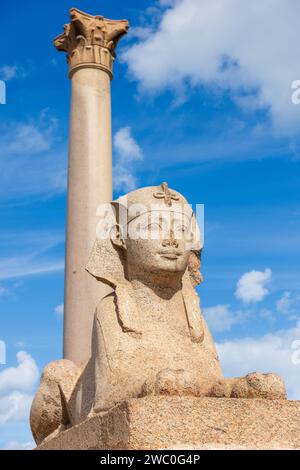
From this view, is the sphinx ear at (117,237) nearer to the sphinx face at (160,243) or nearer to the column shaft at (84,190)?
the sphinx face at (160,243)

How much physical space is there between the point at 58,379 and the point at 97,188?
7.82 metres

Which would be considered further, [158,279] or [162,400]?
[158,279]

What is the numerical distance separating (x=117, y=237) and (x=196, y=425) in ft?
7.22

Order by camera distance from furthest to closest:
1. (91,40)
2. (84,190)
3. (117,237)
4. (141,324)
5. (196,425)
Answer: (91,40)
(84,190)
(117,237)
(141,324)
(196,425)

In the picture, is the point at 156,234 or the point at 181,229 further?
the point at 181,229

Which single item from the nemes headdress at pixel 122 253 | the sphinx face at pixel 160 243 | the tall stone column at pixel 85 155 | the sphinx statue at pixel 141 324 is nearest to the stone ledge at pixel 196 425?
the sphinx statue at pixel 141 324

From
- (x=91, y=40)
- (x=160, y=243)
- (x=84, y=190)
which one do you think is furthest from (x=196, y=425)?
(x=91, y=40)

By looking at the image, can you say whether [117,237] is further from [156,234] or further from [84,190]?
[84,190]

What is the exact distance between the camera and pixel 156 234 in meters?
6.11

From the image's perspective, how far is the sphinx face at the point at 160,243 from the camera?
6094mm

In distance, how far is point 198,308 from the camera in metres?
6.39

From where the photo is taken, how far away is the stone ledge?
15.3 ft
